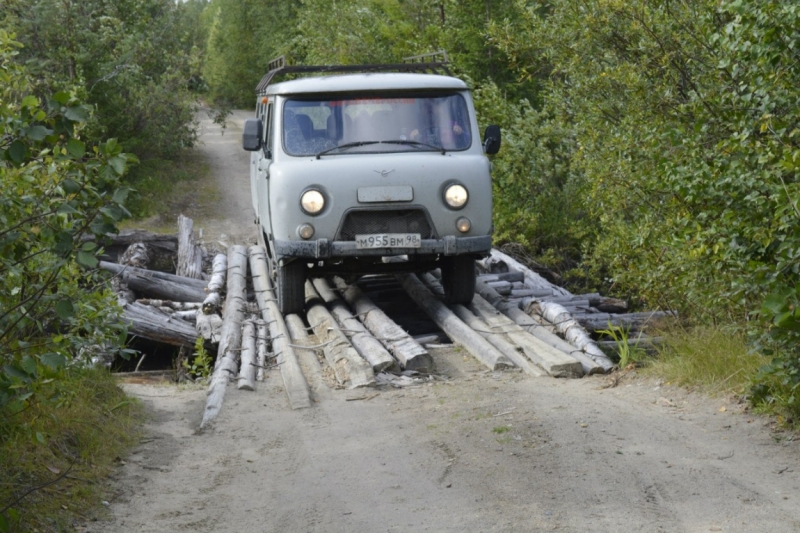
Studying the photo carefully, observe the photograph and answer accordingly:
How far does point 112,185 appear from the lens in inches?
177

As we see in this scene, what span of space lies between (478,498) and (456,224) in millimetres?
4551

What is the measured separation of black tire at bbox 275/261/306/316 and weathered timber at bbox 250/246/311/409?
0.49 ft

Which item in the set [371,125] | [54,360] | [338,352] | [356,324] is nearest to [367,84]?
[371,125]

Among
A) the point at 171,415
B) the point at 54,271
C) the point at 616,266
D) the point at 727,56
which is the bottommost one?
the point at 171,415

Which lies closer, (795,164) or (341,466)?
(795,164)

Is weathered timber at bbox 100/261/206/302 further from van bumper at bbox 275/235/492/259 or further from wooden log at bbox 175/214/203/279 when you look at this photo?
van bumper at bbox 275/235/492/259

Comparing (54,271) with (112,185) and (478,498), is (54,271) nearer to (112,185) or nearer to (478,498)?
(112,185)

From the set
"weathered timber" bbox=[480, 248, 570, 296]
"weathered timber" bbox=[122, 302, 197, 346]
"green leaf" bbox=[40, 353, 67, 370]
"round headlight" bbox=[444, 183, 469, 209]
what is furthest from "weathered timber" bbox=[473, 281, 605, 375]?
"green leaf" bbox=[40, 353, 67, 370]

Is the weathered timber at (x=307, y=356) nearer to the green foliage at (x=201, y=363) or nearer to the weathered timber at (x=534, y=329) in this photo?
the green foliage at (x=201, y=363)

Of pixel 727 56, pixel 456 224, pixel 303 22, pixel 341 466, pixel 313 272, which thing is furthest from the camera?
pixel 303 22

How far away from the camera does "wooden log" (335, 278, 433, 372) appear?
819cm

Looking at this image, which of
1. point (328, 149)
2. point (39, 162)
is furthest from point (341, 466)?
point (328, 149)

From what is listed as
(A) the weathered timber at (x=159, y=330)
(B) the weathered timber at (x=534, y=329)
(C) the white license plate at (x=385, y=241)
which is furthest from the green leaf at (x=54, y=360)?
(A) the weathered timber at (x=159, y=330)

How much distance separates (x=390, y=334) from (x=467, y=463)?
3411mm
